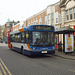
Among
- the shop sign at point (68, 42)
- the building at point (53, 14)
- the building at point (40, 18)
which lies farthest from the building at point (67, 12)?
the building at point (40, 18)

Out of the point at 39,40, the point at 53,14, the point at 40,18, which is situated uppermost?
the point at 40,18

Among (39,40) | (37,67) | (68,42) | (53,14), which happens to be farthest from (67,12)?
(37,67)

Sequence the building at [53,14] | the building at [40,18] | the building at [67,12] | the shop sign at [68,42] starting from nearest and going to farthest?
the shop sign at [68,42] < the building at [67,12] < the building at [53,14] < the building at [40,18]

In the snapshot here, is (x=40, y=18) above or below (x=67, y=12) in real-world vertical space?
above

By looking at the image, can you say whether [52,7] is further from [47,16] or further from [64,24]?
[64,24]

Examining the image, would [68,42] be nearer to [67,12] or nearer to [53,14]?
[67,12]

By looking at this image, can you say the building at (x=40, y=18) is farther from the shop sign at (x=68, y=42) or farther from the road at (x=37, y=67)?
the road at (x=37, y=67)

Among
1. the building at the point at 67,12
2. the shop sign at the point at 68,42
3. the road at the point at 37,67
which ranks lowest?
the road at the point at 37,67

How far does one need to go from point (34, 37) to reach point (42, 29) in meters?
1.09

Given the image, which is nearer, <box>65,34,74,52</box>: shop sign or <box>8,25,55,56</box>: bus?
<box>8,25,55,56</box>: bus

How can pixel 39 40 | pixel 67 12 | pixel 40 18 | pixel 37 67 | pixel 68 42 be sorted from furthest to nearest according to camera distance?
1. pixel 40 18
2. pixel 67 12
3. pixel 68 42
4. pixel 39 40
5. pixel 37 67

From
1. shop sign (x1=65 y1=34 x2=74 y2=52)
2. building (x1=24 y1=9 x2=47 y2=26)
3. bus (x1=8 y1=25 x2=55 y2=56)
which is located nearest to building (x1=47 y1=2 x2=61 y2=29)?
building (x1=24 y1=9 x2=47 y2=26)

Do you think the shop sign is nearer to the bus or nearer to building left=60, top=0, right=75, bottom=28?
the bus

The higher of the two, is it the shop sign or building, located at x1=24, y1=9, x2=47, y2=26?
building, located at x1=24, y1=9, x2=47, y2=26
